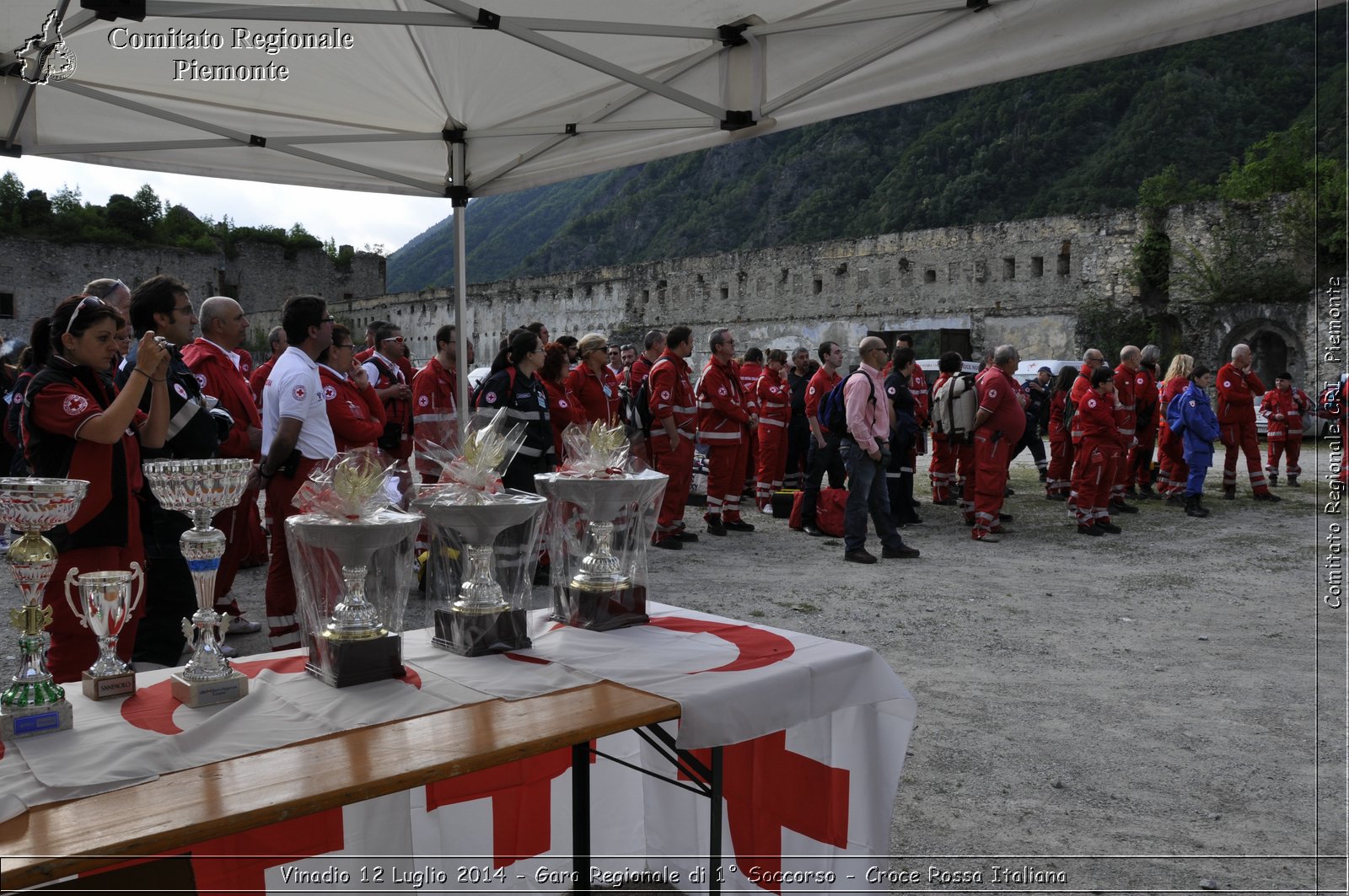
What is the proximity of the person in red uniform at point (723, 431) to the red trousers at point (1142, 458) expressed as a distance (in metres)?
5.34

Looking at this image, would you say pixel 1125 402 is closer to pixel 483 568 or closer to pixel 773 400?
pixel 773 400

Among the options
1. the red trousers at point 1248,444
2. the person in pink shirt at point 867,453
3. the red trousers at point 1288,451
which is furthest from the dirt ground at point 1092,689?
the red trousers at point 1288,451

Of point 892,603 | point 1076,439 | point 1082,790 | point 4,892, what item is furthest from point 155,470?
point 1076,439

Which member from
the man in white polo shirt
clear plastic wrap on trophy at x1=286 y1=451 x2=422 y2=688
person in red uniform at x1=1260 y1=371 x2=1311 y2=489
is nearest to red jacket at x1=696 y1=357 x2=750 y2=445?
the man in white polo shirt

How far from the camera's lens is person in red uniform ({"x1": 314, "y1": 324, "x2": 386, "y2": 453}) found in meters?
4.87

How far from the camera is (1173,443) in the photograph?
1145 cm

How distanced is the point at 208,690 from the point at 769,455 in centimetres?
941

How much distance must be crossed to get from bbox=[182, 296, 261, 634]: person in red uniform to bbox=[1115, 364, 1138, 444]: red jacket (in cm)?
872

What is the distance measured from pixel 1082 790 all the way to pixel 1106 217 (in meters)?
27.4

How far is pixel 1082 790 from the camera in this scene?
360 centimetres

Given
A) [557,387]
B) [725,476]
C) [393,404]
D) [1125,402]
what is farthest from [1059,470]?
[393,404]

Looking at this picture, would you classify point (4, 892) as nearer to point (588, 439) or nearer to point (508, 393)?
point (588, 439)

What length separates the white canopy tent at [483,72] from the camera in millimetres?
3654

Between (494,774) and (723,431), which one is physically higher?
(723,431)
